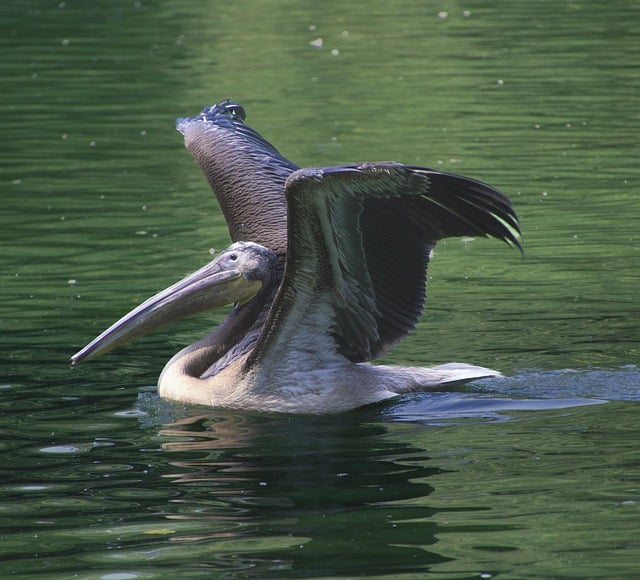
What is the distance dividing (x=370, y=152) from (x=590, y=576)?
1033cm

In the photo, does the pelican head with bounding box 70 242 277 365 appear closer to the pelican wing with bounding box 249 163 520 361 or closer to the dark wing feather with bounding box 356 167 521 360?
the pelican wing with bounding box 249 163 520 361

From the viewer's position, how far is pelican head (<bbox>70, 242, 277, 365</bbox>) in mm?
7941

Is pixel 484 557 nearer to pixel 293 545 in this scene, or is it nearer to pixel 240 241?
pixel 293 545

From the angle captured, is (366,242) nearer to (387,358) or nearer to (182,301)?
(182,301)

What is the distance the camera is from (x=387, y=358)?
340 inches

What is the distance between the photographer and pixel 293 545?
5543mm

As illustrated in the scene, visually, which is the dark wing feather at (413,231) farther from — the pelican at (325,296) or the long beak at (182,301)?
the long beak at (182,301)

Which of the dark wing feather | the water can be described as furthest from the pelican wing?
the water

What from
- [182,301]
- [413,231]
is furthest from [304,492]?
[182,301]

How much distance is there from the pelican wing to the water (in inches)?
17.5

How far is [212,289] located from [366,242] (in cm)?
104

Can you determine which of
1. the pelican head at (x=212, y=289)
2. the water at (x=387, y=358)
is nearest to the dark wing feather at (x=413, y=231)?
the water at (x=387, y=358)

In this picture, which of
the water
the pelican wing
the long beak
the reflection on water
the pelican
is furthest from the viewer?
the long beak

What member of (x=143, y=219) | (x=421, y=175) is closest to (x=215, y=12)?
(x=143, y=219)
